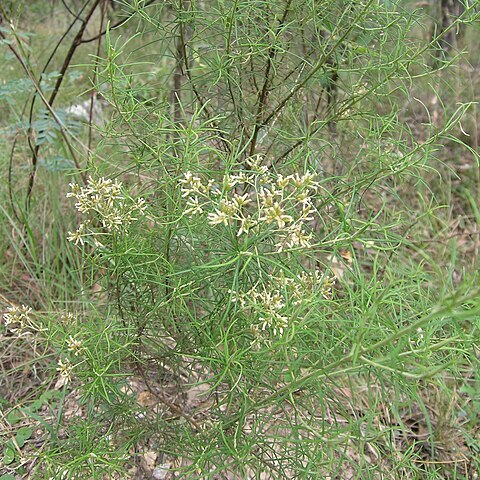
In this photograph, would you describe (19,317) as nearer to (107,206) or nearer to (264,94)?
(107,206)

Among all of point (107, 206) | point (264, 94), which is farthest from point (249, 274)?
point (264, 94)

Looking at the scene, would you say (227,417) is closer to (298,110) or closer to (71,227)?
(298,110)

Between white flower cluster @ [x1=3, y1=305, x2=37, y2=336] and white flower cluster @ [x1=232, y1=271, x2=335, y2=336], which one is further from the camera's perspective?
white flower cluster @ [x1=3, y1=305, x2=37, y2=336]

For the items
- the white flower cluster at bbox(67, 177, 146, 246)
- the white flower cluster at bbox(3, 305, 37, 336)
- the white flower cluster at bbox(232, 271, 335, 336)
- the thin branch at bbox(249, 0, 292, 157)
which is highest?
the thin branch at bbox(249, 0, 292, 157)

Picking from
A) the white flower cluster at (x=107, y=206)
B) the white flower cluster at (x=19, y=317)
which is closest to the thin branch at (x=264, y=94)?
the white flower cluster at (x=107, y=206)

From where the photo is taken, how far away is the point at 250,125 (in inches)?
66.0

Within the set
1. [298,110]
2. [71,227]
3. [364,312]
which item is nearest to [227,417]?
[364,312]

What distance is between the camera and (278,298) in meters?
1.24

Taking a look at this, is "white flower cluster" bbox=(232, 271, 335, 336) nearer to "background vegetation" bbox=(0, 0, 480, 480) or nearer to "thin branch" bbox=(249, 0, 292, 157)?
"background vegetation" bbox=(0, 0, 480, 480)

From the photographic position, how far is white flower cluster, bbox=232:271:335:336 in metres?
1.21

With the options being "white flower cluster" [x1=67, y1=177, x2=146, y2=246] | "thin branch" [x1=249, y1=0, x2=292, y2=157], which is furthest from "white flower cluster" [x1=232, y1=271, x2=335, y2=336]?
"thin branch" [x1=249, y1=0, x2=292, y2=157]

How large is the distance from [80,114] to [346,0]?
8.14ft

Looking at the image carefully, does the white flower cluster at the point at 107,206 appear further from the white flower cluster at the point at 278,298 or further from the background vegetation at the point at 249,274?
the white flower cluster at the point at 278,298

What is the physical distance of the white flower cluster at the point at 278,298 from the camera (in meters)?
1.21
